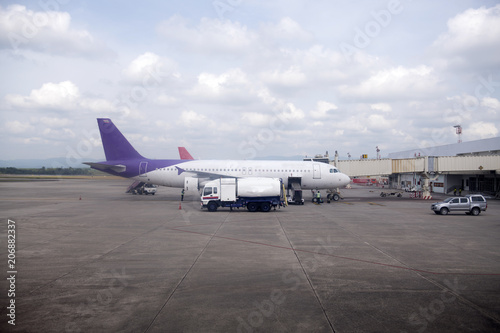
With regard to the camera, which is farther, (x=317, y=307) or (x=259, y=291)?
(x=259, y=291)

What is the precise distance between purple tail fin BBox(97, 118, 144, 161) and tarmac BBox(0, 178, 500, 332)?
20.0 m

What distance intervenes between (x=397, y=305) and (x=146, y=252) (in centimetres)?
1066

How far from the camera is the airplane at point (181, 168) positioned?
41000mm

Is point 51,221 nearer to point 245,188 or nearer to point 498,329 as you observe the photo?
point 245,188

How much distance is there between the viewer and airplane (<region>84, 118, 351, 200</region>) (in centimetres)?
4100

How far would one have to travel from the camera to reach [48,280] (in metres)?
11.4

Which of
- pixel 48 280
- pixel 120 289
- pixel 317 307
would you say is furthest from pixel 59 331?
pixel 317 307

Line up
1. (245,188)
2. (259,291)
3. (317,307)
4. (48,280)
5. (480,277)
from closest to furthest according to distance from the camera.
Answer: (317,307), (259,291), (48,280), (480,277), (245,188)

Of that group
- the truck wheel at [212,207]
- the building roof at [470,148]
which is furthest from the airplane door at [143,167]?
the building roof at [470,148]

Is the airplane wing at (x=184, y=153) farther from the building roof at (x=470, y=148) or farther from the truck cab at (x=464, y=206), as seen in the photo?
the building roof at (x=470, y=148)

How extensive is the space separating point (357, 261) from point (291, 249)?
10.7 ft

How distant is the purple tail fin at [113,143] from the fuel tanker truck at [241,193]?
15469 mm

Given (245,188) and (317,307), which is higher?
(245,188)

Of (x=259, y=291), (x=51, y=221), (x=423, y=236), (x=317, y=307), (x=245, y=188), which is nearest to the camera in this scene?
(x=317, y=307)
